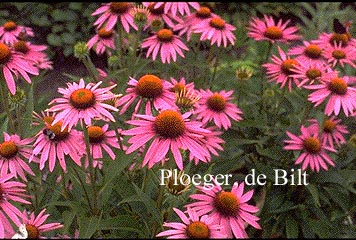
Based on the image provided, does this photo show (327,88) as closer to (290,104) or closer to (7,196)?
(290,104)

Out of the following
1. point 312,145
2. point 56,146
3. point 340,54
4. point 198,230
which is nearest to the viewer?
point 198,230

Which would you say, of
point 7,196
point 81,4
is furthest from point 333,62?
point 81,4

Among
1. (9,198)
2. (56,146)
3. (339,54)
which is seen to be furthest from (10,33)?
(339,54)

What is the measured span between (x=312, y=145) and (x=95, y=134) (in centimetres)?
71

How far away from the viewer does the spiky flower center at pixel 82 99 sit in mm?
1061

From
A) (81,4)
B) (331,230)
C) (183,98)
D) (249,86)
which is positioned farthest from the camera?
(81,4)

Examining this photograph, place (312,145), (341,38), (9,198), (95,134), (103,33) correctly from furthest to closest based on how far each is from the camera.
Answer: (103,33) → (341,38) → (312,145) → (95,134) → (9,198)

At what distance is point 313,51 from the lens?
1.76 meters

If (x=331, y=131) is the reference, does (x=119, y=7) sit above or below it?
above

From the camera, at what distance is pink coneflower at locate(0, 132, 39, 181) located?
1.14 meters

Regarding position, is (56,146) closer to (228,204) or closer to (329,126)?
(228,204)

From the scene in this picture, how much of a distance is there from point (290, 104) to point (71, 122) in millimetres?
1031

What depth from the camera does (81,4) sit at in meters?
4.09

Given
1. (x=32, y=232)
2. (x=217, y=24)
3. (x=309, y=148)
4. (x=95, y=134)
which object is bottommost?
(x=32, y=232)
